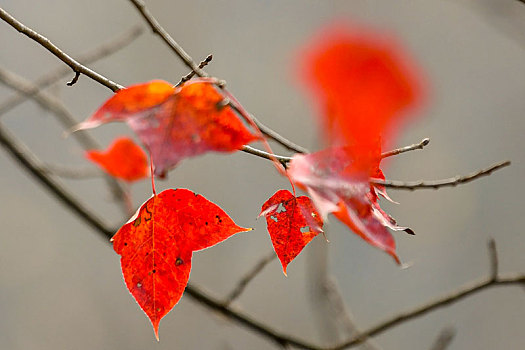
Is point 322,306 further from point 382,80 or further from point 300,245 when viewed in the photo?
point 382,80

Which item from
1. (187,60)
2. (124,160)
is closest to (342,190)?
(187,60)

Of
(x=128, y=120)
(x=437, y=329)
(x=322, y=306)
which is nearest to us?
(x=128, y=120)

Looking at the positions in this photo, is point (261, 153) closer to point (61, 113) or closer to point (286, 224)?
point (286, 224)

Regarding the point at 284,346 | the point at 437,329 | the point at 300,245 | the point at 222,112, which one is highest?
the point at 222,112

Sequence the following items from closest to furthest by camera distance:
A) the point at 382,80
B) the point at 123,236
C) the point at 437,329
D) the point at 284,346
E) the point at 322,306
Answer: the point at 123,236
the point at 284,346
the point at 322,306
the point at 437,329
the point at 382,80

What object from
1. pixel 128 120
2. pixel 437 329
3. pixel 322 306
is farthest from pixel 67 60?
pixel 437 329

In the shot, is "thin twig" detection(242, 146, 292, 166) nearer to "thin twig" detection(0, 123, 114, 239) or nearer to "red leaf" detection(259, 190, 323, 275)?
"red leaf" detection(259, 190, 323, 275)

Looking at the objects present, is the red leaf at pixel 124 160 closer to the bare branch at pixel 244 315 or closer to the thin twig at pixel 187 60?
the bare branch at pixel 244 315
